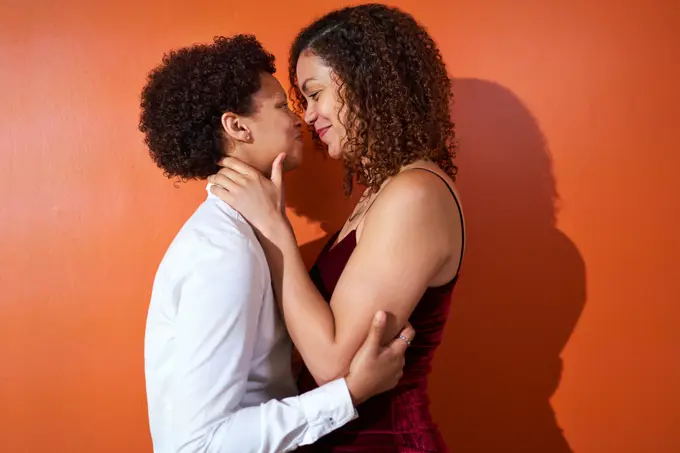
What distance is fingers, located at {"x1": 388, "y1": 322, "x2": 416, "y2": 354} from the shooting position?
1146mm

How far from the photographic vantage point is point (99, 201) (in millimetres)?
1684

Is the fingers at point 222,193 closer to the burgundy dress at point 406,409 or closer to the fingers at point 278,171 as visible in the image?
the fingers at point 278,171

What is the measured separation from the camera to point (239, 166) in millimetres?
1307

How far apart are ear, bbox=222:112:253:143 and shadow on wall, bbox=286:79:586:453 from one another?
464 mm

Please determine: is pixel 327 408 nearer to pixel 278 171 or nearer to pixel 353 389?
pixel 353 389

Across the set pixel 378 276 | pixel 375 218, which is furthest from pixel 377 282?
pixel 375 218

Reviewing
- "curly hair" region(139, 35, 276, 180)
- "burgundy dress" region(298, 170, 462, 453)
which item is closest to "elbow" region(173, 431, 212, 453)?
"burgundy dress" region(298, 170, 462, 453)

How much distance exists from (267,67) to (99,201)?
68 centimetres

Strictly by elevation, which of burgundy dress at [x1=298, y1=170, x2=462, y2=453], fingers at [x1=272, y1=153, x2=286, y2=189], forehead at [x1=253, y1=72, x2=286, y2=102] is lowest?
burgundy dress at [x1=298, y1=170, x2=462, y2=453]

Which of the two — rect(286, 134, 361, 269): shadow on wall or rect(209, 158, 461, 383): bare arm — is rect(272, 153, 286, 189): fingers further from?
rect(286, 134, 361, 269): shadow on wall

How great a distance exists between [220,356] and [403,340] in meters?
0.37

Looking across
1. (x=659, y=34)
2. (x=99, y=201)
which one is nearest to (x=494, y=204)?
(x=659, y=34)

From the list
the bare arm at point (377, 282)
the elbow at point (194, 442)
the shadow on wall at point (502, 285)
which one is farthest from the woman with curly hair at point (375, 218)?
the shadow on wall at point (502, 285)

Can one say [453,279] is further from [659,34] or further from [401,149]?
[659,34]
